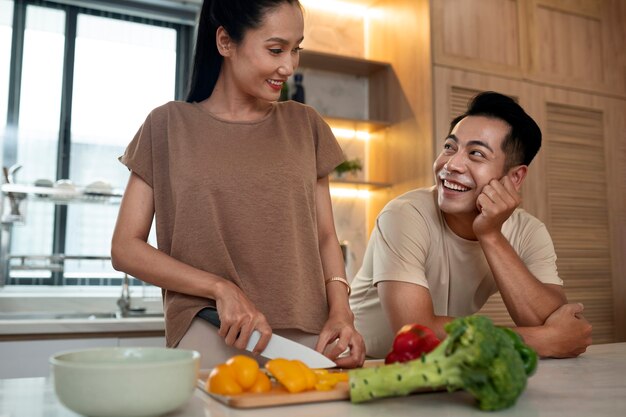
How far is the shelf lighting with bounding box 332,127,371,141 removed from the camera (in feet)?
11.8

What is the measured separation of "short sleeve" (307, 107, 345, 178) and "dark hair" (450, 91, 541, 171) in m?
0.54

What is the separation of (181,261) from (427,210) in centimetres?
76

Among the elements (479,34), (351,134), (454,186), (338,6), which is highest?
(338,6)

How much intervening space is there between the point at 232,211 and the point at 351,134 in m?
2.44

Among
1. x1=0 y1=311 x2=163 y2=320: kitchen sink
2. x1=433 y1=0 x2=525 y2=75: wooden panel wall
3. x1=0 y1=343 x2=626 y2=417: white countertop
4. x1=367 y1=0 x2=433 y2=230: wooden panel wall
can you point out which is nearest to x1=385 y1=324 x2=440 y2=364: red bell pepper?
x1=0 y1=343 x2=626 y2=417: white countertop

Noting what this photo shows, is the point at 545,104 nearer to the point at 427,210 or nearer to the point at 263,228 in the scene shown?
the point at 427,210

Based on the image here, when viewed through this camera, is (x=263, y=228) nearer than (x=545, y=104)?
Yes

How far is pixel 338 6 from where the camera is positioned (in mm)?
3670

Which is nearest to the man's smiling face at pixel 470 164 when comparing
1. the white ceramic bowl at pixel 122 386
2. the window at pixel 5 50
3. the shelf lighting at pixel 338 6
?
the white ceramic bowl at pixel 122 386

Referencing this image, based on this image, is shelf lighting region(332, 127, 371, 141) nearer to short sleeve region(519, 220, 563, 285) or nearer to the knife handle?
short sleeve region(519, 220, 563, 285)

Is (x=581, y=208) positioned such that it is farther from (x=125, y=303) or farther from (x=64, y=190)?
(x=64, y=190)

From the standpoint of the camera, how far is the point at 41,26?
3.19 metres

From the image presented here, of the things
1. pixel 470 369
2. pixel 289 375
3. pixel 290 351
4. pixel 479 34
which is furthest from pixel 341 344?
pixel 479 34

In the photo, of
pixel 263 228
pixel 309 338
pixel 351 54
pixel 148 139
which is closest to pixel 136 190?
pixel 148 139
